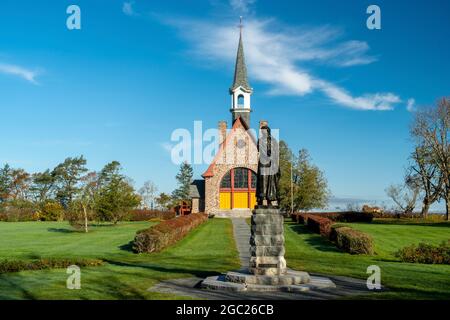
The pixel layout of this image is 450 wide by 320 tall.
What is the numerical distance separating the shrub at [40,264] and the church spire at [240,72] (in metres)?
40.5

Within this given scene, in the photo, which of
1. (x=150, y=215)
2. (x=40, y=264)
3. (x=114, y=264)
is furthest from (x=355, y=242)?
(x=150, y=215)

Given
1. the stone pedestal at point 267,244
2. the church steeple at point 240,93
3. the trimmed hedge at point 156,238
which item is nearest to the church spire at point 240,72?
the church steeple at point 240,93

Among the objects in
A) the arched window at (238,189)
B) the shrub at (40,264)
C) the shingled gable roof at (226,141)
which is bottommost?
the shrub at (40,264)

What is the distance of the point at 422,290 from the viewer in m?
11.5

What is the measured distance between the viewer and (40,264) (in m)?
16.0

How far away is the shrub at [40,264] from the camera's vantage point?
15.4 metres

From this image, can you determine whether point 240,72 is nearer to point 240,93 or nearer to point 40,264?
point 240,93

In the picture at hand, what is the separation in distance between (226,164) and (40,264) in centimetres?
3401

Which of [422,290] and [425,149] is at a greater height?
[425,149]

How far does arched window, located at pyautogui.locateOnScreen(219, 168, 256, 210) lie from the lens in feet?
159

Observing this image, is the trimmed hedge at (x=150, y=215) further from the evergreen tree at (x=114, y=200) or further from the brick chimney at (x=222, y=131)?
the evergreen tree at (x=114, y=200)

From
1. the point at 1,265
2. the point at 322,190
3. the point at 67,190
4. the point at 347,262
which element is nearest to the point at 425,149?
the point at 322,190
